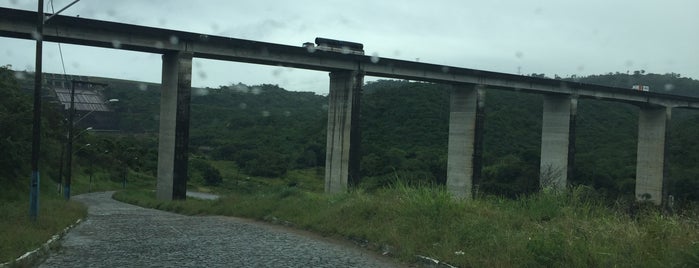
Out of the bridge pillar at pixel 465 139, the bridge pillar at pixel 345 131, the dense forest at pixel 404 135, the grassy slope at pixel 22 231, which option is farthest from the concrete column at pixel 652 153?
the grassy slope at pixel 22 231

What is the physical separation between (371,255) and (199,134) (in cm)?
9257

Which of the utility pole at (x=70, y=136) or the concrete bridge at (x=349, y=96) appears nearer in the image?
the concrete bridge at (x=349, y=96)

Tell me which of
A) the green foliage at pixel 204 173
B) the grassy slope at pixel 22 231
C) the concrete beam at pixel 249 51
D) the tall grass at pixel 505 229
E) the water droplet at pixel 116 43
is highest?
the concrete beam at pixel 249 51

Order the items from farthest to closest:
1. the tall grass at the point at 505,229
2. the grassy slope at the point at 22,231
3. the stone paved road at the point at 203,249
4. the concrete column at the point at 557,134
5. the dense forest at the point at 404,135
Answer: the dense forest at the point at 404,135 → the concrete column at the point at 557,134 → the stone paved road at the point at 203,249 → the grassy slope at the point at 22,231 → the tall grass at the point at 505,229

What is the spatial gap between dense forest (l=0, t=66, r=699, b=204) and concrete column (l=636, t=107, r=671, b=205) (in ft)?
6.58

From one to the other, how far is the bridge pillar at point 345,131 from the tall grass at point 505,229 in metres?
24.1

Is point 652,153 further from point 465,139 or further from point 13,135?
point 13,135

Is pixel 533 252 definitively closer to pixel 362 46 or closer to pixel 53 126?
pixel 362 46

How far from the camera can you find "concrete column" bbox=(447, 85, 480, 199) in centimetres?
4962

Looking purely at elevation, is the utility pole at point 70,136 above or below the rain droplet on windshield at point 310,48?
below

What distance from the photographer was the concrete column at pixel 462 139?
4962 centimetres

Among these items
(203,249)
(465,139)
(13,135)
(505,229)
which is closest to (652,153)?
(465,139)

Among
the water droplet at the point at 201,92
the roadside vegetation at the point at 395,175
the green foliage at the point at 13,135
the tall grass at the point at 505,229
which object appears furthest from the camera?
the water droplet at the point at 201,92

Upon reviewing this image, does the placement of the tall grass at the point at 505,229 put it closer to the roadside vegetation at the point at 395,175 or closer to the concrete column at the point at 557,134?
the roadside vegetation at the point at 395,175
